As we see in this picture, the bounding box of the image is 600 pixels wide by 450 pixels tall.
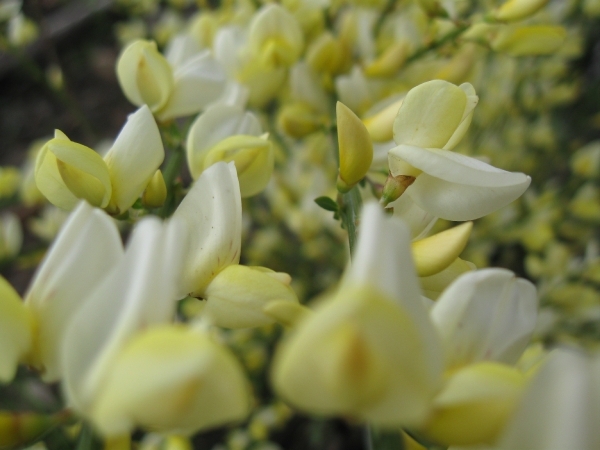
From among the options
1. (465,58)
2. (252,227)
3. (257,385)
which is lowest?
(257,385)

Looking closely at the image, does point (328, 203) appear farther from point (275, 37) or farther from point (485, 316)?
Answer: point (275, 37)

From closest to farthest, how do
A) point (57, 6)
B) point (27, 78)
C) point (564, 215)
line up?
1. point (564, 215)
2. point (27, 78)
3. point (57, 6)

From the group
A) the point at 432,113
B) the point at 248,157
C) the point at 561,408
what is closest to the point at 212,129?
the point at 248,157


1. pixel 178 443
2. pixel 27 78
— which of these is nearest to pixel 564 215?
pixel 178 443

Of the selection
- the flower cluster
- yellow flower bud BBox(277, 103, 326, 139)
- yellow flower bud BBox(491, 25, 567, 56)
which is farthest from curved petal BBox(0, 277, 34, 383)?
yellow flower bud BBox(491, 25, 567, 56)

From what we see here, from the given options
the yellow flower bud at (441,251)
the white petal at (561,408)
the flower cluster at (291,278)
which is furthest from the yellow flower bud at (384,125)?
the white petal at (561,408)

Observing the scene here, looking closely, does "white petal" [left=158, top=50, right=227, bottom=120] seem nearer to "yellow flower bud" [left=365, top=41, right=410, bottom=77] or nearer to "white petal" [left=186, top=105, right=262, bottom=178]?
"white petal" [left=186, top=105, right=262, bottom=178]

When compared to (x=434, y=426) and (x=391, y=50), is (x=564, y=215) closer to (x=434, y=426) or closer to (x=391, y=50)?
(x=391, y=50)
